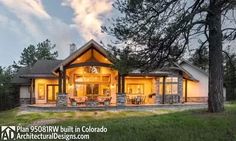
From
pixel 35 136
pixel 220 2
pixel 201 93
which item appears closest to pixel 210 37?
pixel 220 2

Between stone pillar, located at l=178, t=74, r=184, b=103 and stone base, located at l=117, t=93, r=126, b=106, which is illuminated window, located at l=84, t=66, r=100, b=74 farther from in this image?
stone pillar, located at l=178, t=74, r=184, b=103

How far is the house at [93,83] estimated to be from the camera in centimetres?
3049

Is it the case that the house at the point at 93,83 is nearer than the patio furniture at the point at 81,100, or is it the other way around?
the patio furniture at the point at 81,100

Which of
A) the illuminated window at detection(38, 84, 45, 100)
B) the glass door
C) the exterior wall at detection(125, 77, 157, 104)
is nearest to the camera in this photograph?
the glass door

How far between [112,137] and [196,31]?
6.69 meters

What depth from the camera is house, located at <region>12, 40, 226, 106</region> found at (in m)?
30.5

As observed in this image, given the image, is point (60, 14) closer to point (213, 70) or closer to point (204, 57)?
point (204, 57)

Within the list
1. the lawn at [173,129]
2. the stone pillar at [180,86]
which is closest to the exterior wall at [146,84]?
the stone pillar at [180,86]

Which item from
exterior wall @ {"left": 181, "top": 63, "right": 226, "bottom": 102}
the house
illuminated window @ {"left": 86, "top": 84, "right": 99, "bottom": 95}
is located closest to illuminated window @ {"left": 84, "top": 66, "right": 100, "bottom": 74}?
the house

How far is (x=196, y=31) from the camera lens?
15539mm

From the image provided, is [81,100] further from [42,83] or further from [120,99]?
[42,83]

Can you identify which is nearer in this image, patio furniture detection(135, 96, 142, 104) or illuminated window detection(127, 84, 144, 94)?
patio furniture detection(135, 96, 142, 104)

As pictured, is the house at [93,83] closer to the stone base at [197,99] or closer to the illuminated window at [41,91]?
the illuminated window at [41,91]

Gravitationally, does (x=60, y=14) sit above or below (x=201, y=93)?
above
